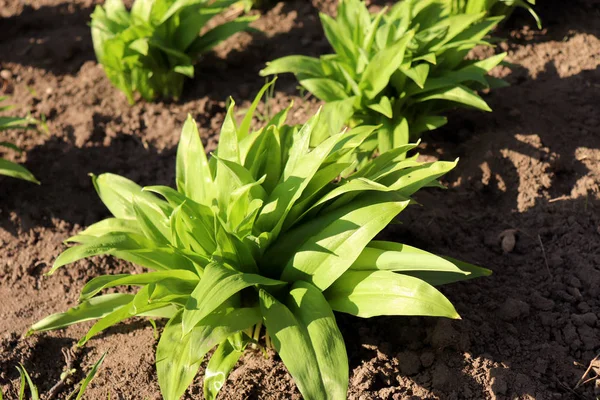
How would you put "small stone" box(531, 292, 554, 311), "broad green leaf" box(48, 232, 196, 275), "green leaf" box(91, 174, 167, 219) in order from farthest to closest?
"green leaf" box(91, 174, 167, 219)
"small stone" box(531, 292, 554, 311)
"broad green leaf" box(48, 232, 196, 275)

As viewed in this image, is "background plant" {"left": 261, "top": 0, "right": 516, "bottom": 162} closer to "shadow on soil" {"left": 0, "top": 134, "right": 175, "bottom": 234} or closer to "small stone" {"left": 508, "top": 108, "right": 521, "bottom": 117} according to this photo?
"small stone" {"left": 508, "top": 108, "right": 521, "bottom": 117}

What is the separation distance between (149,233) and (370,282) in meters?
0.93

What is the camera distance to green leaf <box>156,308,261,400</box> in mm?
2191

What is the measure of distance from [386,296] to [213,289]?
2.01ft

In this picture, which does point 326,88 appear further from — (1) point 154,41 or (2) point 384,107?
(1) point 154,41

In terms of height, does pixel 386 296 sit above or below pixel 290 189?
below

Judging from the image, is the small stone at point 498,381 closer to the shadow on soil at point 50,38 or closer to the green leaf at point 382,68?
the green leaf at point 382,68

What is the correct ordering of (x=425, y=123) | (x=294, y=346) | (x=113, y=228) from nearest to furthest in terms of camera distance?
(x=294, y=346), (x=113, y=228), (x=425, y=123)

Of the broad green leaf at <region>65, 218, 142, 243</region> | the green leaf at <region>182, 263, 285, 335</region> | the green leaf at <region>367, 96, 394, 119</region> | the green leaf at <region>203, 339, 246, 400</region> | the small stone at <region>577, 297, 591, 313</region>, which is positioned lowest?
the small stone at <region>577, 297, 591, 313</region>

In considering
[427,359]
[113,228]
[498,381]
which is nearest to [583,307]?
[498,381]

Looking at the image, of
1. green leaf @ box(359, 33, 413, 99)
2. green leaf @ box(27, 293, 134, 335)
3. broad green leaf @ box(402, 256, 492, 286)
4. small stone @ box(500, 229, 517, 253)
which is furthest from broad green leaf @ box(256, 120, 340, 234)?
small stone @ box(500, 229, 517, 253)

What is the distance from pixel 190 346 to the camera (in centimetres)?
220

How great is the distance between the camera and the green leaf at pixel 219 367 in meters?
2.32

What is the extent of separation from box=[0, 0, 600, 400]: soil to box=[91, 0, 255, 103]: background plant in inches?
6.9
